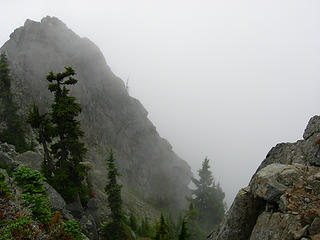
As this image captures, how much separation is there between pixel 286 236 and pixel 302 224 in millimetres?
759

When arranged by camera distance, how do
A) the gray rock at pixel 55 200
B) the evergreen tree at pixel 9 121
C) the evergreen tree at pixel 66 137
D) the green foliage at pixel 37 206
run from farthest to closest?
the evergreen tree at pixel 9 121 < the evergreen tree at pixel 66 137 < the gray rock at pixel 55 200 < the green foliage at pixel 37 206

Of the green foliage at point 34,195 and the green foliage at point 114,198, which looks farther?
the green foliage at point 114,198

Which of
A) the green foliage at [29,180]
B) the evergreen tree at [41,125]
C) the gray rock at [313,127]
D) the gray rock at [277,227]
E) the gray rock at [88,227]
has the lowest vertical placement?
the gray rock at [88,227]

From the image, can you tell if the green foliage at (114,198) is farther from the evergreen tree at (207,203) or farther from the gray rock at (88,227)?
the evergreen tree at (207,203)

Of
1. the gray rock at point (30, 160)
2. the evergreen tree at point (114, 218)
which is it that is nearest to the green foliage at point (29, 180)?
the evergreen tree at point (114, 218)

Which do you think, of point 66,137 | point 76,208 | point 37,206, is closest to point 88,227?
point 76,208

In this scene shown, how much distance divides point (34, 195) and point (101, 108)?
6786 centimetres

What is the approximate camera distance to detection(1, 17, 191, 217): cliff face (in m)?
68.1

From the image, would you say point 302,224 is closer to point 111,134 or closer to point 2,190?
point 2,190

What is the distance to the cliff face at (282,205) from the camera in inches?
340

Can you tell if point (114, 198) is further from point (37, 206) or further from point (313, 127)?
point (313, 127)

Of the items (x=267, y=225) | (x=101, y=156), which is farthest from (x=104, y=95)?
(x=267, y=225)

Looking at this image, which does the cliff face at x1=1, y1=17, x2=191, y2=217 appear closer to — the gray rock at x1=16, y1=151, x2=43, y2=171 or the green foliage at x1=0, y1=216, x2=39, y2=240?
the gray rock at x1=16, y1=151, x2=43, y2=171

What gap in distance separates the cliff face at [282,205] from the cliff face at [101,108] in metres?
53.8
